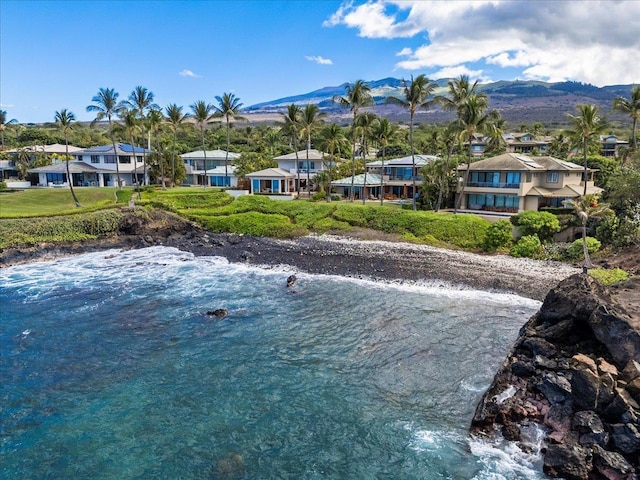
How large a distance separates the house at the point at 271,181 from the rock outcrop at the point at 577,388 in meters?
49.8

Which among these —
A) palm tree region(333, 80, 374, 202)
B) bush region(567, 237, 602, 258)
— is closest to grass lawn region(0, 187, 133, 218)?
palm tree region(333, 80, 374, 202)

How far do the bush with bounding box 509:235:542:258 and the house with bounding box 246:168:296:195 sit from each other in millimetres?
36208

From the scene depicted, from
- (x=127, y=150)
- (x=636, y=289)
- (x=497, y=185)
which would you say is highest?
(x=127, y=150)

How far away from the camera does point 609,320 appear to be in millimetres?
16078

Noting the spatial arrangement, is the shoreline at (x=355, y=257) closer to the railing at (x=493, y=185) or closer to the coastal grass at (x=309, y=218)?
the coastal grass at (x=309, y=218)

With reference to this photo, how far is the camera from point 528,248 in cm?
3625

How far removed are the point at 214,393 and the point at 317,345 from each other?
5889 mm

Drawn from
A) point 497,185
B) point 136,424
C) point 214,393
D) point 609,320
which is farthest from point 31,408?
point 497,185

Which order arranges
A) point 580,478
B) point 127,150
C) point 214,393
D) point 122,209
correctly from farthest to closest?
1. point 127,150
2. point 122,209
3. point 214,393
4. point 580,478

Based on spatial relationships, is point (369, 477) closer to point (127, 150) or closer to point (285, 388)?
point (285, 388)

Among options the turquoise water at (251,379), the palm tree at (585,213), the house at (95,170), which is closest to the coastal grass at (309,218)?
the palm tree at (585,213)

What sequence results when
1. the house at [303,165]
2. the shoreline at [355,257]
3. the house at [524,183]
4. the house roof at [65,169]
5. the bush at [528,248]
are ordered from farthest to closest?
the house roof at [65,169] < the house at [303,165] < the house at [524,183] < the bush at [528,248] < the shoreline at [355,257]

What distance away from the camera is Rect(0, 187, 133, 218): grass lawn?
46.3m

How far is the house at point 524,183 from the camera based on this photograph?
46.0m
